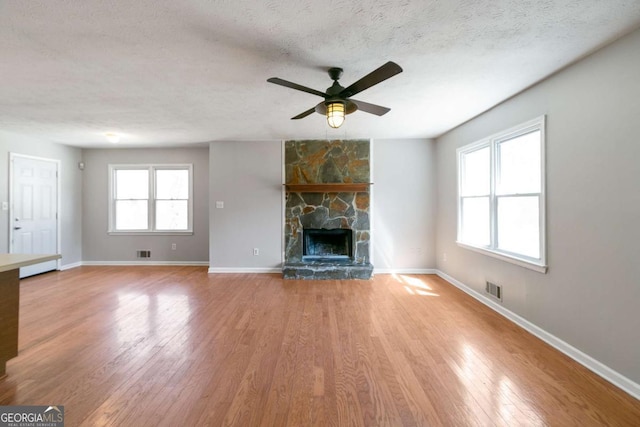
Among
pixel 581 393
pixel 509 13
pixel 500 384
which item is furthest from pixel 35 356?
pixel 509 13

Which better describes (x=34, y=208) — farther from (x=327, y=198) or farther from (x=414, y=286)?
(x=414, y=286)

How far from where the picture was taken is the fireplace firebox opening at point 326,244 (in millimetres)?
5289

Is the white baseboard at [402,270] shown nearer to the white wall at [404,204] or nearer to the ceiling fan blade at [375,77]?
the white wall at [404,204]

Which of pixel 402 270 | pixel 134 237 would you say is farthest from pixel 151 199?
pixel 402 270

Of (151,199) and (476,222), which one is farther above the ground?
(151,199)

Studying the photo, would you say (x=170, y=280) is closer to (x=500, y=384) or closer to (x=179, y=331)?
(x=179, y=331)

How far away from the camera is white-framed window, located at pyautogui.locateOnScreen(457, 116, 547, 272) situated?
2.84 metres

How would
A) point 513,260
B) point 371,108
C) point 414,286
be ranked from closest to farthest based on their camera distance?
1. point 371,108
2. point 513,260
3. point 414,286

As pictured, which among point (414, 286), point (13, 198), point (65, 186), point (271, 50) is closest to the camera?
point (271, 50)

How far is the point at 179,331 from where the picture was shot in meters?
2.82

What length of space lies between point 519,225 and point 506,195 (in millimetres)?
392

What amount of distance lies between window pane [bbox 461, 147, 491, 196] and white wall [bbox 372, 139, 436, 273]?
881mm

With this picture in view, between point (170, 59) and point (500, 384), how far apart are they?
3.54 m

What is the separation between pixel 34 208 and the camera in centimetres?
504
